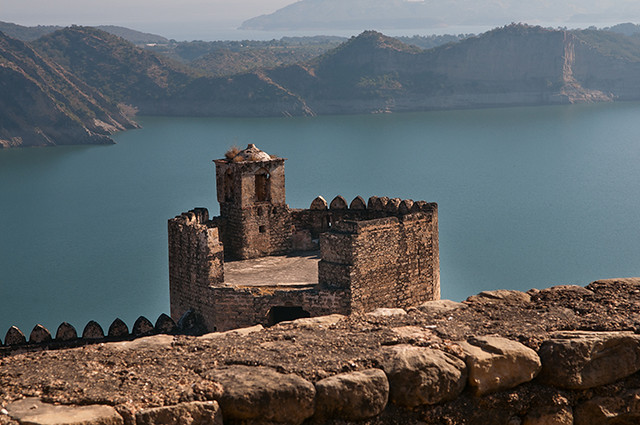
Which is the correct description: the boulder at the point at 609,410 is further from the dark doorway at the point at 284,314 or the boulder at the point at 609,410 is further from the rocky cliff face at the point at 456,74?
the rocky cliff face at the point at 456,74

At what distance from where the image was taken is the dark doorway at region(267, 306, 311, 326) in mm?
17312

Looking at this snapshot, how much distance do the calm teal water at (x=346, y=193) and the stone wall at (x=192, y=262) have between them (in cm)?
1488

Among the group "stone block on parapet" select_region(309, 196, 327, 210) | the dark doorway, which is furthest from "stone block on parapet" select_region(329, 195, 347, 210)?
the dark doorway

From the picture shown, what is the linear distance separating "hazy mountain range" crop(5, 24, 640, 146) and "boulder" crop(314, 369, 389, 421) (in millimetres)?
104194

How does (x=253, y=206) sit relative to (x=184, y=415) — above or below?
below

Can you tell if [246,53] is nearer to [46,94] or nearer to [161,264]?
[46,94]

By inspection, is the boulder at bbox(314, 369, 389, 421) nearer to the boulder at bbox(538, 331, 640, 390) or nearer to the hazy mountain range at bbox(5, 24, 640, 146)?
the boulder at bbox(538, 331, 640, 390)

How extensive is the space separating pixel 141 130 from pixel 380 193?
5760 centimetres

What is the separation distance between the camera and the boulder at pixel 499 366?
5.33 metres

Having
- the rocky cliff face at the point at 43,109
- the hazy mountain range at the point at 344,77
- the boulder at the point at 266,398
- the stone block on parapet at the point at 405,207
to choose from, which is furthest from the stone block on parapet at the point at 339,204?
the hazy mountain range at the point at 344,77

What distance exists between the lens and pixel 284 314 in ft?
58.2

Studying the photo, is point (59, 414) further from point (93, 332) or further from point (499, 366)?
point (93, 332)

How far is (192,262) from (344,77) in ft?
403

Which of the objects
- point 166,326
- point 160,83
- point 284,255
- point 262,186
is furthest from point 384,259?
point 160,83
